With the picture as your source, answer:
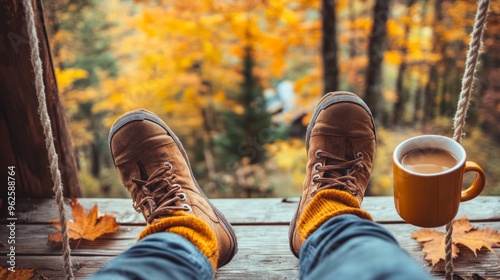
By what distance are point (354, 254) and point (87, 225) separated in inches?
35.0

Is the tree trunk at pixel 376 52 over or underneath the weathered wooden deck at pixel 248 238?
underneath

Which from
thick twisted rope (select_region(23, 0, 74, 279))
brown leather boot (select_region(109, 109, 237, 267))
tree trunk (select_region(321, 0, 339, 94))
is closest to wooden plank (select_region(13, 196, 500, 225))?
brown leather boot (select_region(109, 109, 237, 267))

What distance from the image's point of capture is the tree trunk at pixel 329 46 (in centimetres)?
307

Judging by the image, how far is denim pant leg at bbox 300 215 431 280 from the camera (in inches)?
22.8

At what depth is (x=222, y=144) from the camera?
4.98 meters

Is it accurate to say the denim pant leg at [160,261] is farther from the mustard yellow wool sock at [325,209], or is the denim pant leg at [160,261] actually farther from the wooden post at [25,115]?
the wooden post at [25,115]

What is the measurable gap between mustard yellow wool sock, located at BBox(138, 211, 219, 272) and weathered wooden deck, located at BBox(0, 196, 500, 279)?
222 millimetres

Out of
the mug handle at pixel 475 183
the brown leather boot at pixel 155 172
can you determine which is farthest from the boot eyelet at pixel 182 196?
the mug handle at pixel 475 183

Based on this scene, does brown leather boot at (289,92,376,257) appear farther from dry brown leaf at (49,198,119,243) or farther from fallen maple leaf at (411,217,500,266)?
dry brown leaf at (49,198,119,243)

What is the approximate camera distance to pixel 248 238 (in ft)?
3.94

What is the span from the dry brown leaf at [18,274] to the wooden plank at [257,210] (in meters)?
0.23

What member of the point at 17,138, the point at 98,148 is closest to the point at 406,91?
the point at 98,148

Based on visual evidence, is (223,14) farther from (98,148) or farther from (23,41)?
(23,41)

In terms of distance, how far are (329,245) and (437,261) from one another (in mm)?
482
